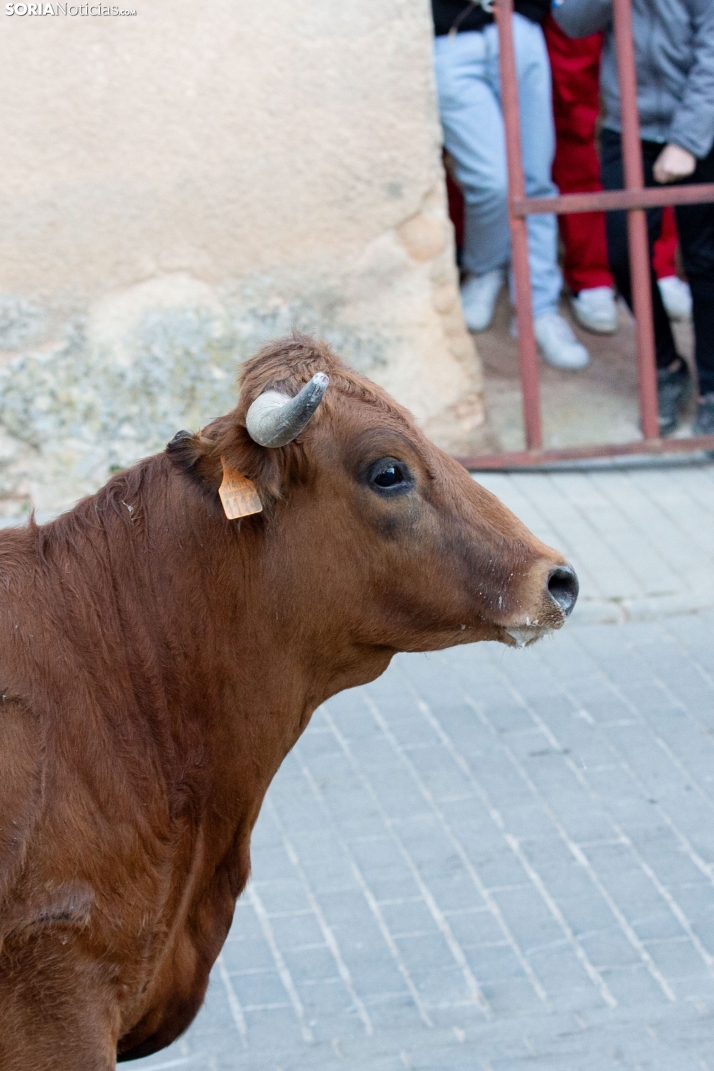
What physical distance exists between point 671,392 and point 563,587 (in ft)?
17.1

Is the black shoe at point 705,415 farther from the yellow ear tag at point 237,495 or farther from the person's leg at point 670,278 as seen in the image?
the yellow ear tag at point 237,495

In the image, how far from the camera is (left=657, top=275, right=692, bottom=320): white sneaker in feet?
28.2

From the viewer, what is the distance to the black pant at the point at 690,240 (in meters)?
7.41

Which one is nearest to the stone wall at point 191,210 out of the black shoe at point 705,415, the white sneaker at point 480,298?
the white sneaker at point 480,298

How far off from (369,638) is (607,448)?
4773 mm

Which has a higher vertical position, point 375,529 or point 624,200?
point 375,529

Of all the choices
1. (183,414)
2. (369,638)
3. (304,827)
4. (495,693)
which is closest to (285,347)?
(369,638)

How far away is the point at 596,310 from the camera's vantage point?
8.53m

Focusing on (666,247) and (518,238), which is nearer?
(518,238)

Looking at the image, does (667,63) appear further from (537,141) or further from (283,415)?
(283,415)

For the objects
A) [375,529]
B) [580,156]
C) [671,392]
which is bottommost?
[671,392]

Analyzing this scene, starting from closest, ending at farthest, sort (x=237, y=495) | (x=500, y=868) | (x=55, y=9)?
(x=237, y=495)
(x=500, y=868)
(x=55, y=9)

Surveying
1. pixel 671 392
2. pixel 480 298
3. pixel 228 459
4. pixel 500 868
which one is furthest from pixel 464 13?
pixel 228 459

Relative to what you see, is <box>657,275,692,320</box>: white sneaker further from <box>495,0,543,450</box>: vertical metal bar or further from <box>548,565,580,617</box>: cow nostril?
<box>548,565,580,617</box>: cow nostril
